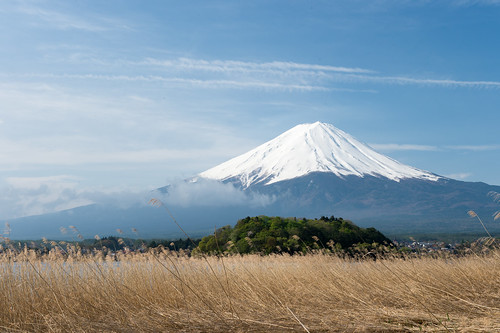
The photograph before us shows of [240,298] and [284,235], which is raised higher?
[240,298]

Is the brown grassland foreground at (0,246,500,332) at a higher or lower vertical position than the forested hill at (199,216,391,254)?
higher

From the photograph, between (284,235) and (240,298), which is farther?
(284,235)

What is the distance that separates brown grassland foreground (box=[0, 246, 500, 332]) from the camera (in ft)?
18.4

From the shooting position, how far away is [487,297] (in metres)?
7.26

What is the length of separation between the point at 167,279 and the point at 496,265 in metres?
6.43

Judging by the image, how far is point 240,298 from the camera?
295 inches

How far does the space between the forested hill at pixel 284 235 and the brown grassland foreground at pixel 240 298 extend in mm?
16891

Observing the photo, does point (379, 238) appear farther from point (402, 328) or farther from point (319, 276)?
point (402, 328)

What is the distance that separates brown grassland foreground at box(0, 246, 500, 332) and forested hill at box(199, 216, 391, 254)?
16891mm

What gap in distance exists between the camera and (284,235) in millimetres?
28562

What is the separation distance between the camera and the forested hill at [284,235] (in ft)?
88.9

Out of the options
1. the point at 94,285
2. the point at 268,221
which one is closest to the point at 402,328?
the point at 94,285

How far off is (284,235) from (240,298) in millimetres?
21282

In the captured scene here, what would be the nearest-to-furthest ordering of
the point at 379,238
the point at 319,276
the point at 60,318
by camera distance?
the point at 60,318
the point at 319,276
the point at 379,238
